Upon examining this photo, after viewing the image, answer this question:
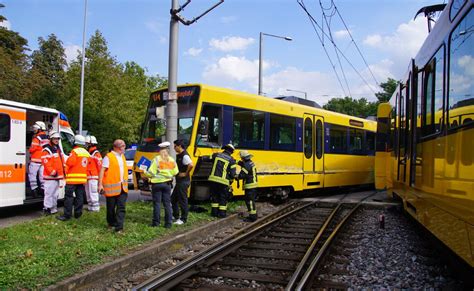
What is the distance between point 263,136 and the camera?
12344 millimetres

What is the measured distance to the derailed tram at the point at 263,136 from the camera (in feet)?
35.0

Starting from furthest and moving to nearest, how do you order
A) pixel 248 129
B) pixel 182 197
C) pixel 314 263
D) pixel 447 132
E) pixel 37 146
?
pixel 248 129 < pixel 37 146 < pixel 182 197 < pixel 314 263 < pixel 447 132

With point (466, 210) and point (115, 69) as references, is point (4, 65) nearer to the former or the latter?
point (115, 69)

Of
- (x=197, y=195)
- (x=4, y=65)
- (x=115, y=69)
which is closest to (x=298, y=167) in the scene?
(x=197, y=195)

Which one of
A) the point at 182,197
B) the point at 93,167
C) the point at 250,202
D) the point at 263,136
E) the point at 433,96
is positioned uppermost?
the point at 433,96

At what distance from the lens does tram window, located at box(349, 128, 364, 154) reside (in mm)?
17073

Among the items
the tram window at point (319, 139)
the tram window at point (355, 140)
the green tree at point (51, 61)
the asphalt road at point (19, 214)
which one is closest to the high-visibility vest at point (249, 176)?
the asphalt road at point (19, 214)

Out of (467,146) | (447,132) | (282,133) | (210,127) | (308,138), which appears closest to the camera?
(467,146)

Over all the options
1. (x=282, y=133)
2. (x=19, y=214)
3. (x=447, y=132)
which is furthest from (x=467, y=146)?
(x=19, y=214)

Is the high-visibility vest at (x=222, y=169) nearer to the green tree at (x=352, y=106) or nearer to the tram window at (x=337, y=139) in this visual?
the tram window at (x=337, y=139)

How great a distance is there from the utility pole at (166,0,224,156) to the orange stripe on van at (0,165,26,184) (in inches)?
130

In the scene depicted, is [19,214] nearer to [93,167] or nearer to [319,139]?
[93,167]

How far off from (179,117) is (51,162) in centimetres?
317

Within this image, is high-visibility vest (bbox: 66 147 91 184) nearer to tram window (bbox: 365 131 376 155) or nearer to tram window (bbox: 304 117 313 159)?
tram window (bbox: 304 117 313 159)
